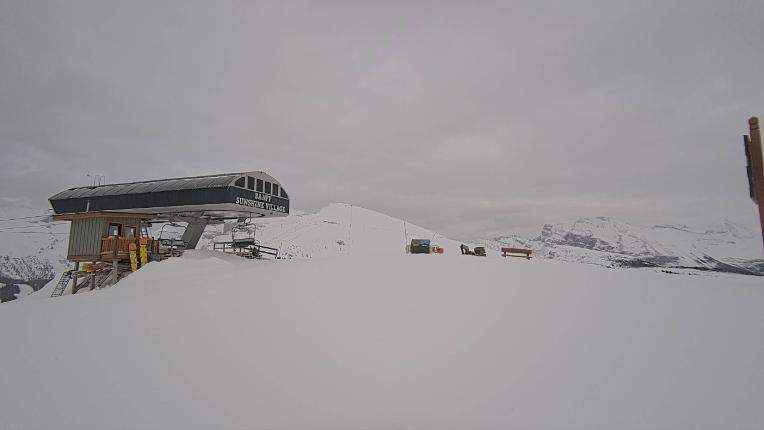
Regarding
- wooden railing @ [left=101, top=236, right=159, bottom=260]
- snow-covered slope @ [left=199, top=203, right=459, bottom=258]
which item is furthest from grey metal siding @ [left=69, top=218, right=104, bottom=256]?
snow-covered slope @ [left=199, top=203, right=459, bottom=258]

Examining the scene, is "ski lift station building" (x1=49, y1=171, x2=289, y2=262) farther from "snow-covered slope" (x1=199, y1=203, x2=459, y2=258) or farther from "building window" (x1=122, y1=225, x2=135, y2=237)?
"snow-covered slope" (x1=199, y1=203, x2=459, y2=258)

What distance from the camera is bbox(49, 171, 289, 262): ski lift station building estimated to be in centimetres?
2111

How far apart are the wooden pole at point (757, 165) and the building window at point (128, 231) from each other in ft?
112

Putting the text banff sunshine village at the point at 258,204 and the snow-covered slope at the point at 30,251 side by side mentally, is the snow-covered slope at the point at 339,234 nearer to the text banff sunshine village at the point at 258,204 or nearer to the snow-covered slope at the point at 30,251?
the text banff sunshine village at the point at 258,204

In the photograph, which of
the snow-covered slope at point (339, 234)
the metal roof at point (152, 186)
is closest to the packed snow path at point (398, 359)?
the metal roof at point (152, 186)

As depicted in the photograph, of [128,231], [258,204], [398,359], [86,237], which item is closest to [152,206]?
[128,231]

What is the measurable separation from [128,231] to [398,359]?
86.0ft

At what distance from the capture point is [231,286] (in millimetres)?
11125

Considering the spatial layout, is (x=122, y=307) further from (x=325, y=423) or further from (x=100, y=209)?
(x=100, y=209)

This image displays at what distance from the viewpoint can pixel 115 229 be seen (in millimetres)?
22797

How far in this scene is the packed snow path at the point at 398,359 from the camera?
4492mm

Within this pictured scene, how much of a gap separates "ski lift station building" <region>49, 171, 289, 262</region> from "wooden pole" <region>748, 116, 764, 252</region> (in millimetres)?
24751

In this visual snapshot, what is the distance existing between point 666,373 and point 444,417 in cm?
412

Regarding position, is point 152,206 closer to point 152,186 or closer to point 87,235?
point 152,186
